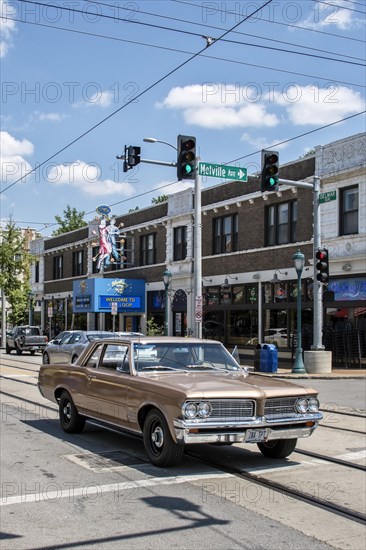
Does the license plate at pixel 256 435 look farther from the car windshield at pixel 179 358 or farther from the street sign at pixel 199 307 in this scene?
the street sign at pixel 199 307

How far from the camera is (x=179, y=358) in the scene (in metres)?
8.52

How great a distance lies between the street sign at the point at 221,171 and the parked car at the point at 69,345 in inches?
222

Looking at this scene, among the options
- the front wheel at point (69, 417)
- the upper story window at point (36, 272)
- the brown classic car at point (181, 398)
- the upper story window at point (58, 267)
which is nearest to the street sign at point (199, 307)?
the front wheel at point (69, 417)

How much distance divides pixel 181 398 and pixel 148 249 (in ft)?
102

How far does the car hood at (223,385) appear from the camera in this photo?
7.14 metres

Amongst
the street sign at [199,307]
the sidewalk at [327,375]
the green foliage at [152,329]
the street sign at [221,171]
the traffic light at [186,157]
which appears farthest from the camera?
the green foliage at [152,329]

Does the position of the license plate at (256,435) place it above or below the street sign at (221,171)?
below

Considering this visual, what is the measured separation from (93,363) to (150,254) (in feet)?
93.4

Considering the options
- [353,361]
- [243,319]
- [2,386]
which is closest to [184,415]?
[2,386]

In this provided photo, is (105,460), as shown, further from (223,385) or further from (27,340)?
(27,340)

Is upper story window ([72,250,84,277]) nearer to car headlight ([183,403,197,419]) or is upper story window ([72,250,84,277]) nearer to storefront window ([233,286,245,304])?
storefront window ([233,286,245,304])

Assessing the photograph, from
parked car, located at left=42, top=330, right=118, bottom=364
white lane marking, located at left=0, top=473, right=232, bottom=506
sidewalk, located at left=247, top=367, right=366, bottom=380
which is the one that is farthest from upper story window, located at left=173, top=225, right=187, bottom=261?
white lane marking, located at left=0, top=473, right=232, bottom=506

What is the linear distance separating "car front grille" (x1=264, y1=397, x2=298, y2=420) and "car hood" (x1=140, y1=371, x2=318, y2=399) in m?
0.07

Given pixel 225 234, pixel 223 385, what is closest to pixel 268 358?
pixel 225 234
